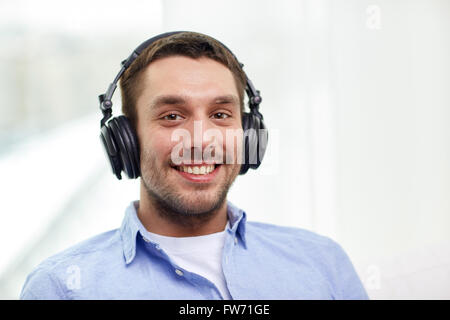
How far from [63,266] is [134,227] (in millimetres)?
184

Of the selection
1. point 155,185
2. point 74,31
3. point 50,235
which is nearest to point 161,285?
point 155,185

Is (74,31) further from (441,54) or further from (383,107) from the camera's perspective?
(441,54)

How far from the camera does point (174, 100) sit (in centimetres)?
111

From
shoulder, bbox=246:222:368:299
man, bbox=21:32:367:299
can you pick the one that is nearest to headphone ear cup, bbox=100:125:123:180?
man, bbox=21:32:367:299

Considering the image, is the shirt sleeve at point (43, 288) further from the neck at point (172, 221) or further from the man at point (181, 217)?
the neck at point (172, 221)

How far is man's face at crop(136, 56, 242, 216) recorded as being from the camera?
1094 mm

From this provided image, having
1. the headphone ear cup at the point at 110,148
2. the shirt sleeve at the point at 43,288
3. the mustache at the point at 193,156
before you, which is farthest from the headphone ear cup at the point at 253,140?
the shirt sleeve at the point at 43,288

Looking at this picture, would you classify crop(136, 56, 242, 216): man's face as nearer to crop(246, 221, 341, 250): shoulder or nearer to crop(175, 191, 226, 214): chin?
crop(175, 191, 226, 214): chin

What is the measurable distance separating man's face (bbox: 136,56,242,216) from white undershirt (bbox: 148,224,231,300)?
7cm

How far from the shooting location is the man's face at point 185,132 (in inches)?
43.1

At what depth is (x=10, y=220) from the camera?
5.08 feet

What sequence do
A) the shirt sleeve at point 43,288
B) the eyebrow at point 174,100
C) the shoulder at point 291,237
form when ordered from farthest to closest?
the shoulder at point 291,237
the eyebrow at point 174,100
the shirt sleeve at point 43,288

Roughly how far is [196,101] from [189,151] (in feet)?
0.42

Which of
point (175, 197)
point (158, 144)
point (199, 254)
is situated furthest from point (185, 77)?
point (199, 254)
